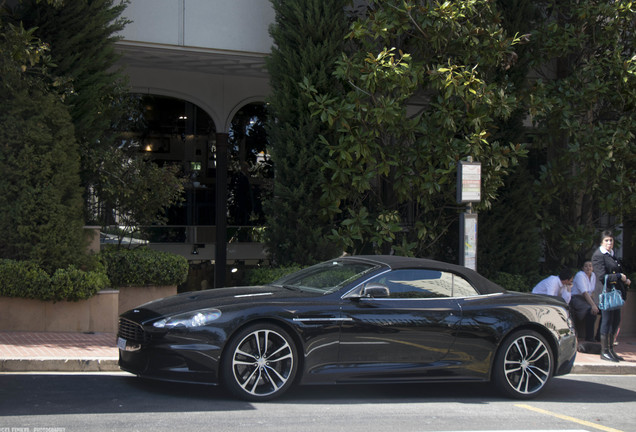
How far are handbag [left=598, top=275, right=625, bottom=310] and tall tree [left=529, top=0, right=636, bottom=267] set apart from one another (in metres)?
3.38

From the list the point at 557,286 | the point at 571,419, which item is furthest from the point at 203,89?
the point at 571,419

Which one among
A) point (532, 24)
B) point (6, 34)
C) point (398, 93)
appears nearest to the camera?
point (6, 34)

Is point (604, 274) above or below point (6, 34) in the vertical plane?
below

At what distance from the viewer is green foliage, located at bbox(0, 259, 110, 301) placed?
9.98 metres

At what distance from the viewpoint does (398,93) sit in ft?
39.5

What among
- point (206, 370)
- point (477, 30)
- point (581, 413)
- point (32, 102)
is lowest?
point (581, 413)

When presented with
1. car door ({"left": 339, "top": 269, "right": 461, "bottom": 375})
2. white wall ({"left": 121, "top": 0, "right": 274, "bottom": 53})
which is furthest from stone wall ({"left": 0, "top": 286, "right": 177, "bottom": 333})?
car door ({"left": 339, "top": 269, "right": 461, "bottom": 375})

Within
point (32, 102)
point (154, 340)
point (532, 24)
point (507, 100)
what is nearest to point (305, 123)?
point (507, 100)

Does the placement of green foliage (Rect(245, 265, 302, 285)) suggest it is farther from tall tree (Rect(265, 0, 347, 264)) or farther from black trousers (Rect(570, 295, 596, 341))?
black trousers (Rect(570, 295, 596, 341))

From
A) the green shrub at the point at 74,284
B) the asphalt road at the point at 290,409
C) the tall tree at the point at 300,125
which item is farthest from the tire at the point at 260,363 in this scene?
the tall tree at the point at 300,125

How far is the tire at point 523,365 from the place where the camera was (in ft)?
25.8

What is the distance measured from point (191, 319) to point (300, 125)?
6.07 meters

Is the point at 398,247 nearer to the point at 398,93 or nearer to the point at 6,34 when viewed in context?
the point at 398,93

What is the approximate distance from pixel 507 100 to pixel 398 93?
72.3 inches
